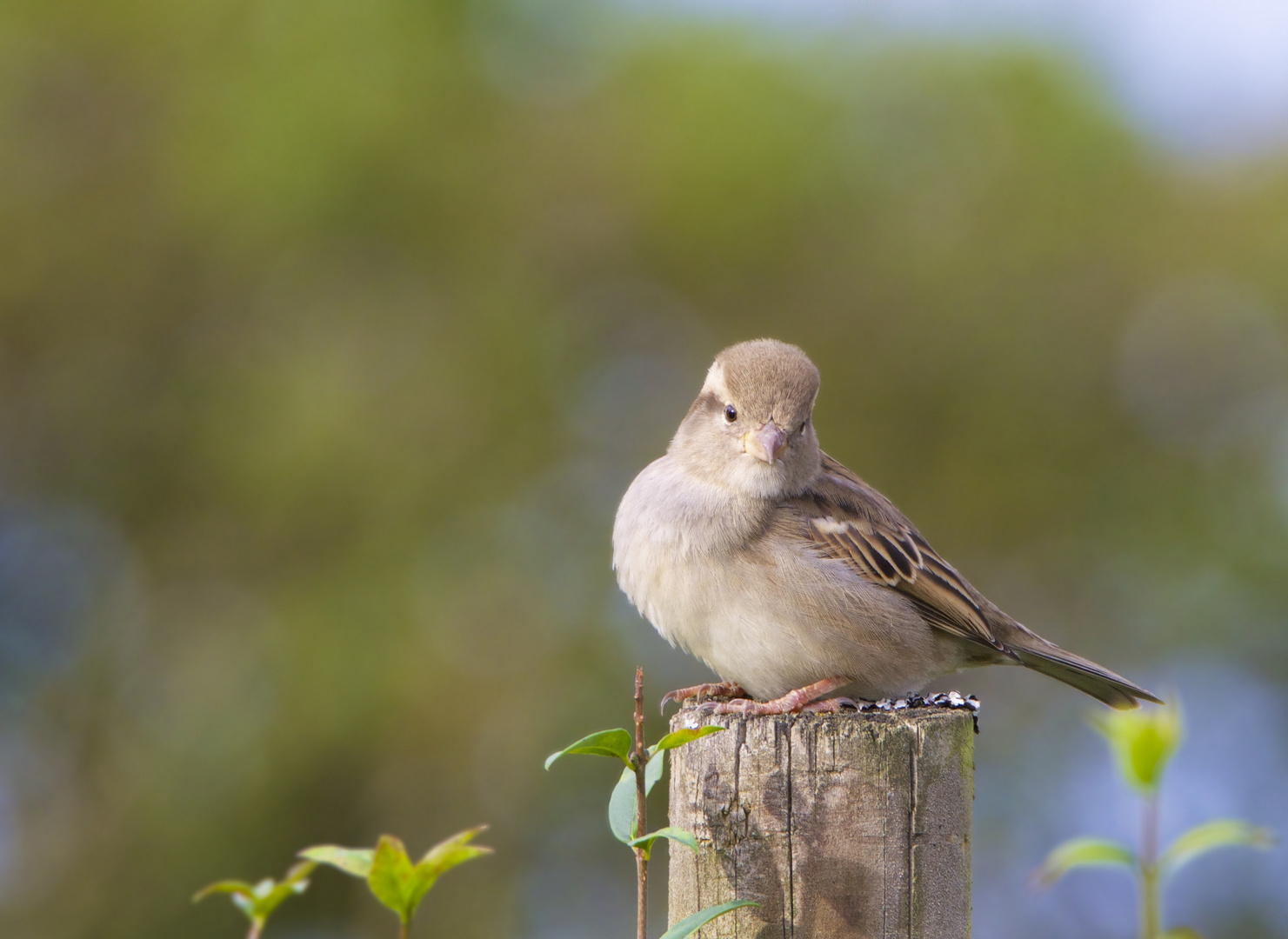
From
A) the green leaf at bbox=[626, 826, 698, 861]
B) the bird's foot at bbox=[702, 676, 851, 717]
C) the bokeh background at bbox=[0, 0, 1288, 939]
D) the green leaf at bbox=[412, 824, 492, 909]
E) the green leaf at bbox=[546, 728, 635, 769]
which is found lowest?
the green leaf at bbox=[412, 824, 492, 909]

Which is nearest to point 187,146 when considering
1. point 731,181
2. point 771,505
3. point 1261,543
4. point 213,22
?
point 213,22

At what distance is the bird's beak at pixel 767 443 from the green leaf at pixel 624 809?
219 centimetres

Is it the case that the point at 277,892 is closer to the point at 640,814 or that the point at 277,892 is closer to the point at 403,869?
the point at 403,869

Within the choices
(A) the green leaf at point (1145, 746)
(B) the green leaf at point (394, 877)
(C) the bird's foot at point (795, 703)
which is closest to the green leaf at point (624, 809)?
(B) the green leaf at point (394, 877)

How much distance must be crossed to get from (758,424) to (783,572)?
21.8 inches

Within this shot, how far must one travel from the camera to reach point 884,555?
464 cm

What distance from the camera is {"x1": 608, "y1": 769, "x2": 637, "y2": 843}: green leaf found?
222 centimetres

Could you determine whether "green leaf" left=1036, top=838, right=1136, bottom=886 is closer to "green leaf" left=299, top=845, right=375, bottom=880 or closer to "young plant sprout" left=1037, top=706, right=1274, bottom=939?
"young plant sprout" left=1037, top=706, right=1274, bottom=939

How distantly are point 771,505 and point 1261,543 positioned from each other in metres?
10.4

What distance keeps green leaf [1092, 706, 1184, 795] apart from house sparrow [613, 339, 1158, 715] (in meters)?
1.53

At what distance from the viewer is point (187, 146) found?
13.7m

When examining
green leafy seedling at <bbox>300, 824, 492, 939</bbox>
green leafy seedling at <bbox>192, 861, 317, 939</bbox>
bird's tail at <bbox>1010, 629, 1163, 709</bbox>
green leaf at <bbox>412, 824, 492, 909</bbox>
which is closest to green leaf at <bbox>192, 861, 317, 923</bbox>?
green leafy seedling at <bbox>192, 861, 317, 939</bbox>

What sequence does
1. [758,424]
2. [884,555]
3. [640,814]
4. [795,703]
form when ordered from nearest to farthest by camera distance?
[640,814] → [795,703] → [758,424] → [884,555]

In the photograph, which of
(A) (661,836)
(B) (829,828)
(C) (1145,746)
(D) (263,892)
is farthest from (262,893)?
(C) (1145,746)
